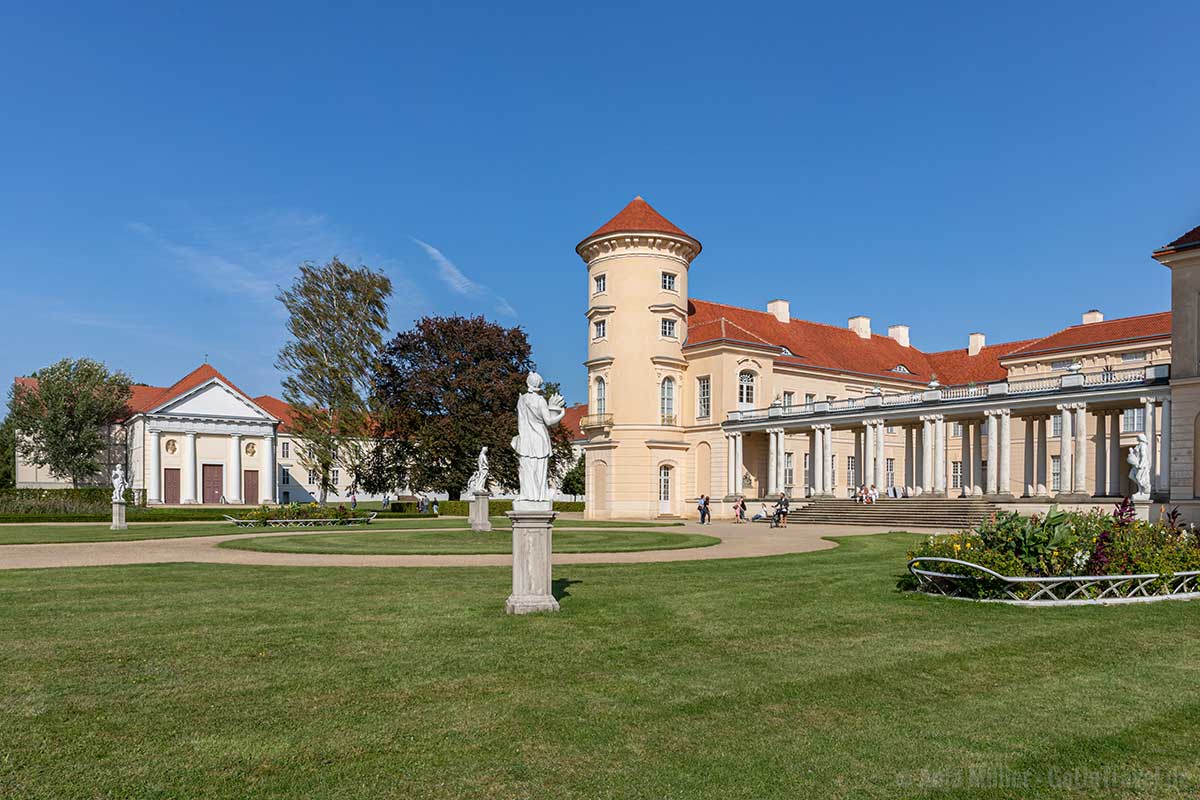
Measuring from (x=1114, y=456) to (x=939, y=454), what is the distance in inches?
343

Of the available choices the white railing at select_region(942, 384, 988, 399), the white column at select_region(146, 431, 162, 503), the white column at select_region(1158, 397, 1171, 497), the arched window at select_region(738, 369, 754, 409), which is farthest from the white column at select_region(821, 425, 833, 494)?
the white column at select_region(146, 431, 162, 503)

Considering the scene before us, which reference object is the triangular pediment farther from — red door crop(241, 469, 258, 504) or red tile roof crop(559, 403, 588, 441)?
red tile roof crop(559, 403, 588, 441)

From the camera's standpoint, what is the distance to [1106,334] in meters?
50.2

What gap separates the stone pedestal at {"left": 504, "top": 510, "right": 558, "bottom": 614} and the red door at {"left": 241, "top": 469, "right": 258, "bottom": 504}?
60.8 meters

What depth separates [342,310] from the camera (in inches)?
2026

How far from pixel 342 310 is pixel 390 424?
7596 millimetres

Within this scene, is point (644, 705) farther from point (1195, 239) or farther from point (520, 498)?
point (1195, 239)

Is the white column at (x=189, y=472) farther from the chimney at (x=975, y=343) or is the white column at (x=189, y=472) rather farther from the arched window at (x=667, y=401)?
the chimney at (x=975, y=343)

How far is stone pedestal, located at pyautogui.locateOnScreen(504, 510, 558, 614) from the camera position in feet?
37.2

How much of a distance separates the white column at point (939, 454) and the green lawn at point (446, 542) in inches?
773

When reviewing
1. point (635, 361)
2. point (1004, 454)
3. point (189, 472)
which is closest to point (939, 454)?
point (1004, 454)

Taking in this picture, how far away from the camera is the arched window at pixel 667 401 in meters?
50.4

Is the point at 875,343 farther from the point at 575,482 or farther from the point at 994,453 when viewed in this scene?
the point at 575,482

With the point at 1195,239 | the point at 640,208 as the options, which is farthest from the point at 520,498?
the point at 640,208
